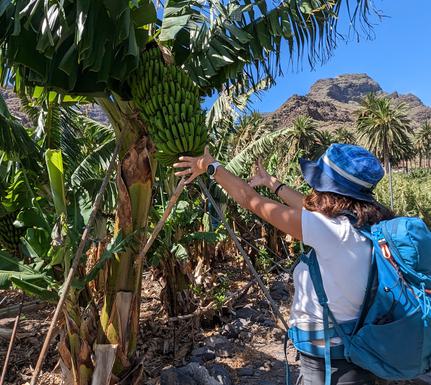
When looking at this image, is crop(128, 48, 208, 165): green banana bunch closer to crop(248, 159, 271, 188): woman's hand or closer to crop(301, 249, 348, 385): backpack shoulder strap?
crop(248, 159, 271, 188): woman's hand

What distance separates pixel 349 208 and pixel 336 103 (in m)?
149

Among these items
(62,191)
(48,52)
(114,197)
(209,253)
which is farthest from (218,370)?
(209,253)

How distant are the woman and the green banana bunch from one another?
49cm

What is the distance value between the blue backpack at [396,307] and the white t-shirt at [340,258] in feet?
0.13

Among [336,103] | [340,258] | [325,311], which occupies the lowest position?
[325,311]

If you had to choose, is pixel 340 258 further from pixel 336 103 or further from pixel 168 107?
pixel 336 103

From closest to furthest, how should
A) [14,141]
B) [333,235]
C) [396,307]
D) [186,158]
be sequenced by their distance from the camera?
1. [396,307]
2. [333,235]
3. [186,158]
4. [14,141]

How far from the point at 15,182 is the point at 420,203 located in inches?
850

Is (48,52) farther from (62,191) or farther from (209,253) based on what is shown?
(209,253)

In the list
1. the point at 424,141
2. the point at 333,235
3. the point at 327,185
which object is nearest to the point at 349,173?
the point at 327,185

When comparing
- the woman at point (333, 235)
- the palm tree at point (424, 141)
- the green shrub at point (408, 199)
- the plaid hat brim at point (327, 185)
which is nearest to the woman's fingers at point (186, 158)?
the woman at point (333, 235)

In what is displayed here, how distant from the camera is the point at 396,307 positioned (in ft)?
5.00

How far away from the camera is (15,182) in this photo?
167 inches

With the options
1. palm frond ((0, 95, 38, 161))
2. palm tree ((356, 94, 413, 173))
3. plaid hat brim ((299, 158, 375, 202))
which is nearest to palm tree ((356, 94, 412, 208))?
palm tree ((356, 94, 413, 173))
